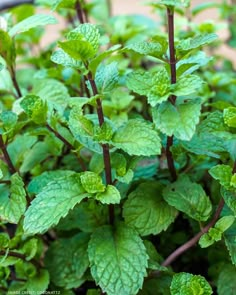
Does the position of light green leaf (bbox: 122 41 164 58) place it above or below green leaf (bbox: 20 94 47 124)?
above

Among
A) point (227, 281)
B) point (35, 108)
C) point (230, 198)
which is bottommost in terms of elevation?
point (227, 281)

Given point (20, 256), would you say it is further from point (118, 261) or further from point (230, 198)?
point (230, 198)


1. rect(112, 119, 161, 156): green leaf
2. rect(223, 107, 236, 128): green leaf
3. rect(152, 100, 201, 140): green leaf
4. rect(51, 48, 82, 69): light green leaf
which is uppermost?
rect(51, 48, 82, 69): light green leaf

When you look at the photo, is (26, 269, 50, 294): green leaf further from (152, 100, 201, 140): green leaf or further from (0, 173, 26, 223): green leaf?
(152, 100, 201, 140): green leaf

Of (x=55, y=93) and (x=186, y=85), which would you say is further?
(x=55, y=93)

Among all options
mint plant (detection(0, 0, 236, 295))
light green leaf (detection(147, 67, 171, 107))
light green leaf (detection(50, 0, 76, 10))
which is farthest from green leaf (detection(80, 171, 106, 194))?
light green leaf (detection(50, 0, 76, 10))

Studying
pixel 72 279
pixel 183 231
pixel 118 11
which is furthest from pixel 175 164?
pixel 118 11

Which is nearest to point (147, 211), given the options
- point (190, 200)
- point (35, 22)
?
point (190, 200)

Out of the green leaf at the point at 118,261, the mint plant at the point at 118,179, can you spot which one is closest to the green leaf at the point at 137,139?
the mint plant at the point at 118,179
